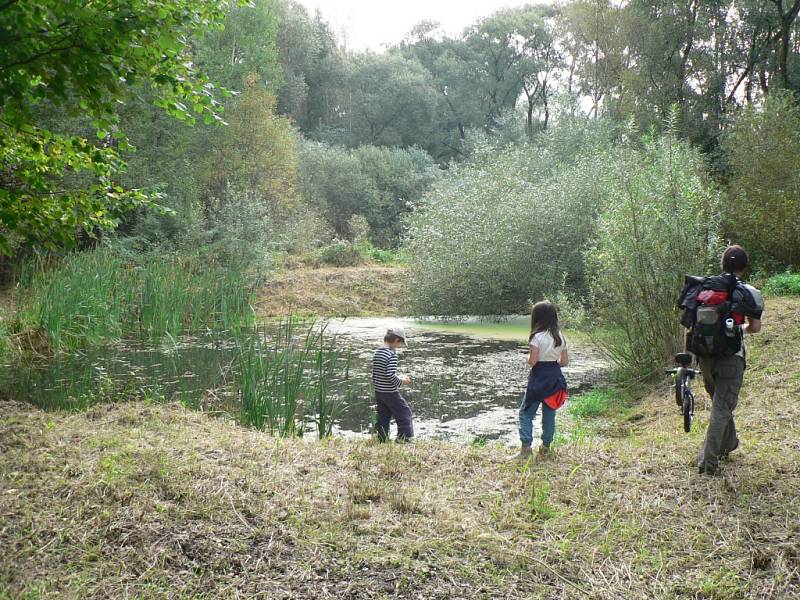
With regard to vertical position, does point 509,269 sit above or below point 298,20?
below

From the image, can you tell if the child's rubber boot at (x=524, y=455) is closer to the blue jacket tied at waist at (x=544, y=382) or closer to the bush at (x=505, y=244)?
the blue jacket tied at waist at (x=544, y=382)

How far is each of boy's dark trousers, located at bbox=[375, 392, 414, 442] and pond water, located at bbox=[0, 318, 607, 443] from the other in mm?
829

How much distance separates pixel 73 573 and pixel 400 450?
8.35 ft

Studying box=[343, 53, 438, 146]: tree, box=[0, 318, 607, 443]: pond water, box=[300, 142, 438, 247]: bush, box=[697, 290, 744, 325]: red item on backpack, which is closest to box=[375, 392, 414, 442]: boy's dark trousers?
box=[0, 318, 607, 443]: pond water

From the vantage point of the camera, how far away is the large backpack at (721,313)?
4191 millimetres

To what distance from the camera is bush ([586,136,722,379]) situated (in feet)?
28.0

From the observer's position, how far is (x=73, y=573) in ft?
9.86

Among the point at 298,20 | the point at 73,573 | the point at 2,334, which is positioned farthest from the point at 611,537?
the point at 298,20

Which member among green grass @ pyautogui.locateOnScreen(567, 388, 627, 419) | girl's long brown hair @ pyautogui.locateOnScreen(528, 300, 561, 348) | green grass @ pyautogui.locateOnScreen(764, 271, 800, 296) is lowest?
green grass @ pyautogui.locateOnScreen(567, 388, 627, 419)

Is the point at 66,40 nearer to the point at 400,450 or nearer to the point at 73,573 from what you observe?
the point at 73,573

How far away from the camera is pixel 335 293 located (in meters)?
21.6

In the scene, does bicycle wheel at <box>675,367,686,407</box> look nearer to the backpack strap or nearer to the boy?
the backpack strap

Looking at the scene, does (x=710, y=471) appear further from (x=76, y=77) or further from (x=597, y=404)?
(x=76, y=77)

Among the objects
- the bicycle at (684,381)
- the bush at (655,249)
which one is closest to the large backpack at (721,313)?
the bicycle at (684,381)
